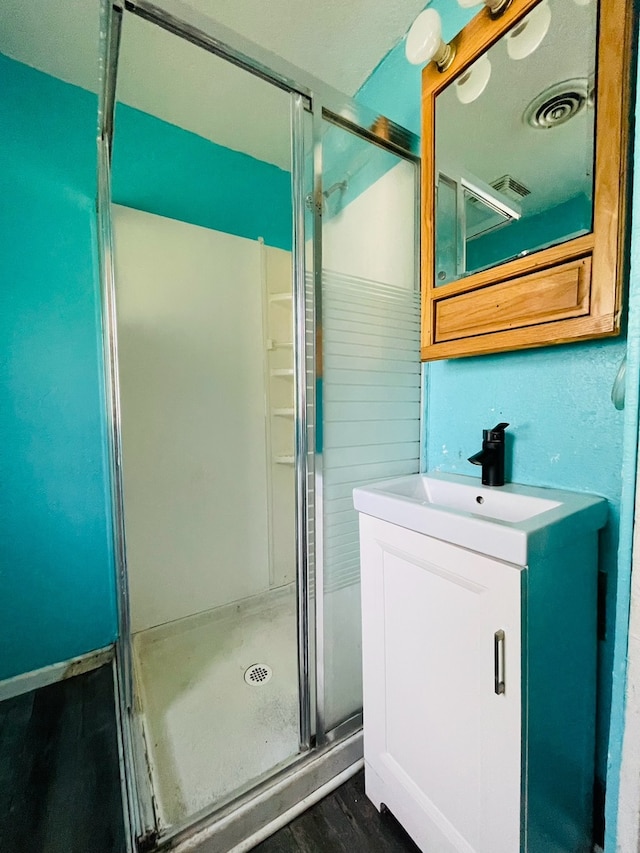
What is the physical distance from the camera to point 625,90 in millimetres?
638

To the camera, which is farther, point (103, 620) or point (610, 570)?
point (103, 620)

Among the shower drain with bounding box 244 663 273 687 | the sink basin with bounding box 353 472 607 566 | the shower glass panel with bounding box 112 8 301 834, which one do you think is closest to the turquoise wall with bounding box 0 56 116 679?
the shower glass panel with bounding box 112 8 301 834

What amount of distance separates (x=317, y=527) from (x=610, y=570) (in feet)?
2.41

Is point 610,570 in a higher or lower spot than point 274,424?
lower

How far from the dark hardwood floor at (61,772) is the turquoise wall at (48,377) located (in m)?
0.18

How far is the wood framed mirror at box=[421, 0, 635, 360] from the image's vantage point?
0.66 meters

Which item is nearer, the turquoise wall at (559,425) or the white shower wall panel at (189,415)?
the turquoise wall at (559,425)

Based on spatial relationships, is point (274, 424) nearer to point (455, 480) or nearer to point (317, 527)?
point (317, 527)

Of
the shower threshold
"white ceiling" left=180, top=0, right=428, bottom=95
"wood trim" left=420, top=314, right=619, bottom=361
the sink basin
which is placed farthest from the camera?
"white ceiling" left=180, top=0, right=428, bottom=95

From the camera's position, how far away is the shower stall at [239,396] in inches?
39.4

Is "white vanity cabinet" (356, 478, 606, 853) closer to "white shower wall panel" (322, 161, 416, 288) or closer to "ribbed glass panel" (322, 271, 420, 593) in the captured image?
"ribbed glass panel" (322, 271, 420, 593)

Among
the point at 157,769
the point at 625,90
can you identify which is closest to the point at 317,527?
the point at 157,769

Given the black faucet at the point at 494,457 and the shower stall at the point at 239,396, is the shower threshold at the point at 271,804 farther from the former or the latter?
the black faucet at the point at 494,457

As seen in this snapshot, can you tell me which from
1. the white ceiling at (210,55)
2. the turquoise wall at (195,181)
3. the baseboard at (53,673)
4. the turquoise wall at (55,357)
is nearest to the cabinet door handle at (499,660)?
the turquoise wall at (55,357)
